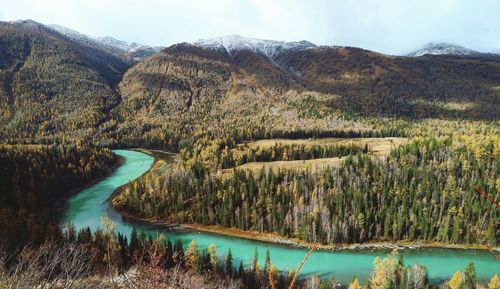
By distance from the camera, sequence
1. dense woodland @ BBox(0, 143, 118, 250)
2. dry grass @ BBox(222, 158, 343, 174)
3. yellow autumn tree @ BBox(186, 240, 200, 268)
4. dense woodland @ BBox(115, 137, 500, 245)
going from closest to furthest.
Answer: yellow autumn tree @ BBox(186, 240, 200, 268) → dense woodland @ BBox(0, 143, 118, 250) → dense woodland @ BBox(115, 137, 500, 245) → dry grass @ BBox(222, 158, 343, 174)

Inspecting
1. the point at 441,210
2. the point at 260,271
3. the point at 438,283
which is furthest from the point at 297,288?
the point at 441,210

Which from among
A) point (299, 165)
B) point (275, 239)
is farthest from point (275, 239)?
point (299, 165)

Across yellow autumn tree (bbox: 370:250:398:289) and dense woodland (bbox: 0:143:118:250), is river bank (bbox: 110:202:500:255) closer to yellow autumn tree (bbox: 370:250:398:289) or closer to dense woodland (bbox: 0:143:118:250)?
yellow autumn tree (bbox: 370:250:398:289)

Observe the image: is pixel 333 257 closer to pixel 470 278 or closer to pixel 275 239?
pixel 275 239

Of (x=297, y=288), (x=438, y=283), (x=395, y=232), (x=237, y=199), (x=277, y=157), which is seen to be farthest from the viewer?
(x=277, y=157)

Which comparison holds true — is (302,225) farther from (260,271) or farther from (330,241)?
(260,271)

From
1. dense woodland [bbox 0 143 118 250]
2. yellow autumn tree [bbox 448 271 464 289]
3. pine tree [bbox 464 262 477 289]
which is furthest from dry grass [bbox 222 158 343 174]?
yellow autumn tree [bbox 448 271 464 289]

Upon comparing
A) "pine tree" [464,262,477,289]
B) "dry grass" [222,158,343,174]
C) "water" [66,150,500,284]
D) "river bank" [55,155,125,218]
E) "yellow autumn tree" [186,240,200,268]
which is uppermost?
"dry grass" [222,158,343,174]
